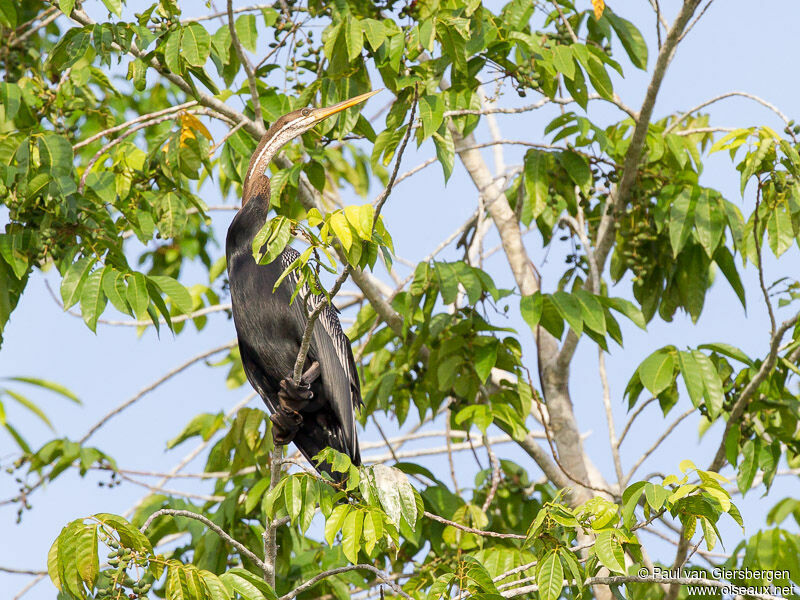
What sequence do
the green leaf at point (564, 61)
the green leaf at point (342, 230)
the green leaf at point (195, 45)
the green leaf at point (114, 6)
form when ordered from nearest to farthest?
the green leaf at point (342, 230) → the green leaf at point (114, 6) → the green leaf at point (195, 45) → the green leaf at point (564, 61)

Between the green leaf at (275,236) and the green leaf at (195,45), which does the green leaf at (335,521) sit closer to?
the green leaf at (275,236)

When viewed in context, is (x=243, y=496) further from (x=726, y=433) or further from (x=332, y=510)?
(x=726, y=433)

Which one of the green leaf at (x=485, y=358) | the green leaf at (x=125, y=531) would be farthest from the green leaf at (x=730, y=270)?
the green leaf at (x=125, y=531)

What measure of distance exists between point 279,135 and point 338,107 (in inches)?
11.2

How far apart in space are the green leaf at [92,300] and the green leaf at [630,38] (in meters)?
2.51

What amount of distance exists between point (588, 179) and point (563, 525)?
2.15m

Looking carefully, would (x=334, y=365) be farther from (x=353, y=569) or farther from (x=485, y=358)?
(x=353, y=569)

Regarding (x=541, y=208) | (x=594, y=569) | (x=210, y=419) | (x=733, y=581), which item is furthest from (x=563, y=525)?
(x=210, y=419)

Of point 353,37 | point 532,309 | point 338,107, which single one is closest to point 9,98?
point 338,107

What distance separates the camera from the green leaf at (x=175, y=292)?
3.68 metres

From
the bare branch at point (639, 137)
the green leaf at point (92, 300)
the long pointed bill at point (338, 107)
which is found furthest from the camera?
the bare branch at point (639, 137)

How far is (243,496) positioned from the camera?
14.4 feet

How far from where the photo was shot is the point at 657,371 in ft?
12.7

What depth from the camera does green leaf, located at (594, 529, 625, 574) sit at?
251 centimetres
